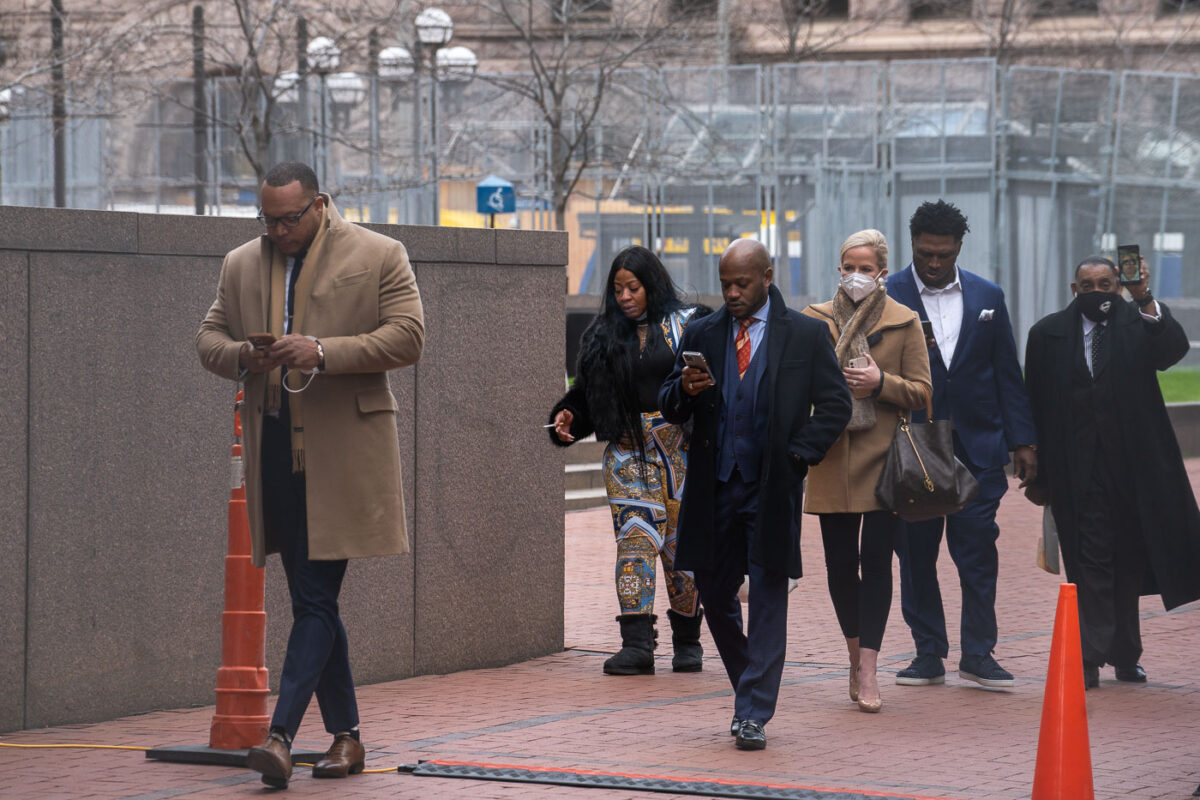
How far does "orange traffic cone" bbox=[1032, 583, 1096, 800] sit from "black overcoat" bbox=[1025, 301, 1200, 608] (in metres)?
2.78

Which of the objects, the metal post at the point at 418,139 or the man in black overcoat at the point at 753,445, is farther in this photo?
the metal post at the point at 418,139

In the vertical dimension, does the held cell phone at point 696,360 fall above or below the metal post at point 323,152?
below

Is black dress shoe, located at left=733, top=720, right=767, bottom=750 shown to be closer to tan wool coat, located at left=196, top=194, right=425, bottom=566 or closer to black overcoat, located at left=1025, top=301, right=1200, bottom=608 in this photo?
tan wool coat, located at left=196, top=194, right=425, bottom=566

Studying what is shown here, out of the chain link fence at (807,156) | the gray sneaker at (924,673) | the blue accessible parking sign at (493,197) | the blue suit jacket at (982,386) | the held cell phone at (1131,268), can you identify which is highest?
the chain link fence at (807,156)

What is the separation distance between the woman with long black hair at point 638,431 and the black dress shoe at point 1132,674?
72.5 inches

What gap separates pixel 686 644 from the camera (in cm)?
832

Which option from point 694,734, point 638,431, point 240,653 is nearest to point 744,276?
point 694,734

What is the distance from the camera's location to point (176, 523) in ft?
23.2

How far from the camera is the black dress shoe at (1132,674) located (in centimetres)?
797

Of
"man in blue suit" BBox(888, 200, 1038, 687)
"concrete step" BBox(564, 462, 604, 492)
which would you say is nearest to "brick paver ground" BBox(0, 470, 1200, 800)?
"man in blue suit" BBox(888, 200, 1038, 687)

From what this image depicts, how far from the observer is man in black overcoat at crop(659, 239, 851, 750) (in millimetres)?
6367

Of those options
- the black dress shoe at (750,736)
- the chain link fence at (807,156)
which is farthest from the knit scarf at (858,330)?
the chain link fence at (807,156)

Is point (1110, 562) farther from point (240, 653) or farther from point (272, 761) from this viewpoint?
point (272, 761)

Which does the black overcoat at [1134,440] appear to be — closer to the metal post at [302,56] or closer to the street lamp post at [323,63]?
the street lamp post at [323,63]
